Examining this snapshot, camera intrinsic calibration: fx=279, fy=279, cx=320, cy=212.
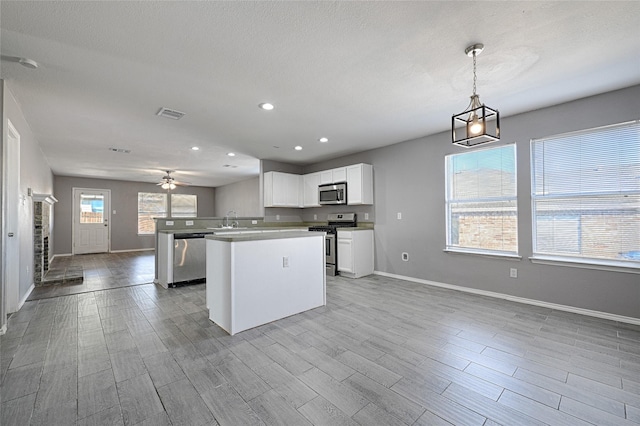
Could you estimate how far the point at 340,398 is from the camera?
68.7 inches

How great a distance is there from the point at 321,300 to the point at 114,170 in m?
7.34

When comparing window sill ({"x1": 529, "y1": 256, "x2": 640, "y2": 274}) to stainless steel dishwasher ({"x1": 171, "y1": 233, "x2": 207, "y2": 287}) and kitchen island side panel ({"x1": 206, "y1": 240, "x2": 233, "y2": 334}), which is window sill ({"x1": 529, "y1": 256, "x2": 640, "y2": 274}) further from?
stainless steel dishwasher ({"x1": 171, "y1": 233, "x2": 207, "y2": 287})

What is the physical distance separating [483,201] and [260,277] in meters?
3.32

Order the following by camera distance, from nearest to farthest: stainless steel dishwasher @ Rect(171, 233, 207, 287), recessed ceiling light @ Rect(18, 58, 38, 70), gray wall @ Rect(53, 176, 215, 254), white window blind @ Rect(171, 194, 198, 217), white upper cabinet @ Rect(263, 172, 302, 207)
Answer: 1. recessed ceiling light @ Rect(18, 58, 38, 70)
2. stainless steel dishwasher @ Rect(171, 233, 207, 287)
3. white upper cabinet @ Rect(263, 172, 302, 207)
4. gray wall @ Rect(53, 176, 215, 254)
5. white window blind @ Rect(171, 194, 198, 217)

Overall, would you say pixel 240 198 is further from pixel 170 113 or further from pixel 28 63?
pixel 28 63

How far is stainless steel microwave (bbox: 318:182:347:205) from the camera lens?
5605mm

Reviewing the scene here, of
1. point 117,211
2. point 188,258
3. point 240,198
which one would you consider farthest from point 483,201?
point 117,211

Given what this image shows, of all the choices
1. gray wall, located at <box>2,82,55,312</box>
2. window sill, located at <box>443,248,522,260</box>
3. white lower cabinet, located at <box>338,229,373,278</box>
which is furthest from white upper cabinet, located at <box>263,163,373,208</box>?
gray wall, located at <box>2,82,55,312</box>

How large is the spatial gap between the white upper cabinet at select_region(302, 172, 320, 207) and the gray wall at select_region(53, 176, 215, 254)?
6564 mm

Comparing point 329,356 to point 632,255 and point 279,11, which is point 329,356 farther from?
point 632,255

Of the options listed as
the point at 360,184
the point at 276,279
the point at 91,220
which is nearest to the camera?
the point at 276,279

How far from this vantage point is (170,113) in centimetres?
356

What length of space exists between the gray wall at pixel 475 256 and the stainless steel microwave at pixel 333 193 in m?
0.65

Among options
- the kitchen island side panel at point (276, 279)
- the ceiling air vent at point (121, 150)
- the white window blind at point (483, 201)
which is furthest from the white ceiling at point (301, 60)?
the kitchen island side panel at point (276, 279)
